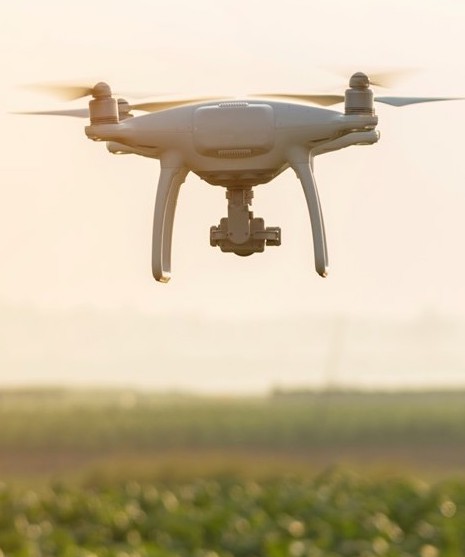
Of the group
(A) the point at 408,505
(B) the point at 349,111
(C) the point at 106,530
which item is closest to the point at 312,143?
(B) the point at 349,111

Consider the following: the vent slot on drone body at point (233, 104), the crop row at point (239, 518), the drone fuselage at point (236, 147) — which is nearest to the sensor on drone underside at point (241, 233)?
the drone fuselage at point (236, 147)

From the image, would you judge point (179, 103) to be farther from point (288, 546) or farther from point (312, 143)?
point (288, 546)

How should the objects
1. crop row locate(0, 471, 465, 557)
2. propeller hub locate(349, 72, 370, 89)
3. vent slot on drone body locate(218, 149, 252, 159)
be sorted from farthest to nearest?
1. crop row locate(0, 471, 465, 557)
2. propeller hub locate(349, 72, 370, 89)
3. vent slot on drone body locate(218, 149, 252, 159)

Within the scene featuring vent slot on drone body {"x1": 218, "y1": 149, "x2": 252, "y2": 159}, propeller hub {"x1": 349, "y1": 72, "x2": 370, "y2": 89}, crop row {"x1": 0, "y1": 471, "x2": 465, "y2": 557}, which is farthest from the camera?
crop row {"x1": 0, "y1": 471, "x2": 465, "y2": 557}

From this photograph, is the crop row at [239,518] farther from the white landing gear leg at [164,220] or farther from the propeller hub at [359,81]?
the propeller hub at [359,81]

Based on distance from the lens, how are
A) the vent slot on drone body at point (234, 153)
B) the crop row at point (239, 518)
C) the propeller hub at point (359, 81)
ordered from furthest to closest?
1. the crop row at point (239, 518)
2. the propeller hub at point (359, 81)
3. the vent slot on drone body at point (234, 153)

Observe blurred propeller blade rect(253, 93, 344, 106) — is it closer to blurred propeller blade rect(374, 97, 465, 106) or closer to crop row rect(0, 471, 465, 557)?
blurred propeller blade rect(374, 97, 465, 106)

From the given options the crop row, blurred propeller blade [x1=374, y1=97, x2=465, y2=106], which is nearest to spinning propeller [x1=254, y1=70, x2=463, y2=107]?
blurred propeller blade [x1=374, y1=97, x2=465, y2=106]

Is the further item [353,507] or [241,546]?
[353,507]
